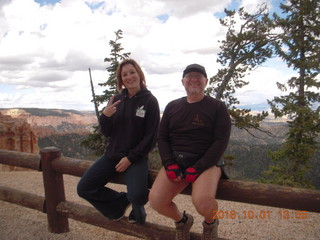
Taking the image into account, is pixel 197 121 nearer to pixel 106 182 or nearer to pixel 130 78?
pixel 130 78

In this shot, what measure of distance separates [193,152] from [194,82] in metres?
0.79

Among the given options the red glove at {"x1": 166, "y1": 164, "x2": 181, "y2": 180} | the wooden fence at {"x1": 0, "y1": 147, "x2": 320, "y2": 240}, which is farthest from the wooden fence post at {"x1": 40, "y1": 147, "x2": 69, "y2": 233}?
the red glove at {"x1": 166, "y1": 164, "x2": 181, "y2": 180}

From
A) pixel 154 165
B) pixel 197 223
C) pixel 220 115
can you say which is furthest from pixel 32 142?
pixel 220 115

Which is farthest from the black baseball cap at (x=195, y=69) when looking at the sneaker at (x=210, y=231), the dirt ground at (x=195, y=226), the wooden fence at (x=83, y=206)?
the dirt ground at (x=195, y=226)

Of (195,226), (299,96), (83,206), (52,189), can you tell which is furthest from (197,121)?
(299,96)

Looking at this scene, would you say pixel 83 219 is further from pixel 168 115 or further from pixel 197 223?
pixel 197 223

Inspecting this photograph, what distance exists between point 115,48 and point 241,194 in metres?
16.0

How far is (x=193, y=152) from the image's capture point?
2766mm

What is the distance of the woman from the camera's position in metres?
2.94

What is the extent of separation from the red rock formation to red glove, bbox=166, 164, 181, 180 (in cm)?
1496

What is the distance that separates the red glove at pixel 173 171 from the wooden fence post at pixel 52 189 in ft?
6.42

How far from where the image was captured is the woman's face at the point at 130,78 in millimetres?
3233

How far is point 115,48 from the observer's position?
1728 cm

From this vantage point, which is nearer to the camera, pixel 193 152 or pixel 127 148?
pixel 193 152
